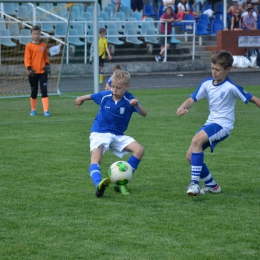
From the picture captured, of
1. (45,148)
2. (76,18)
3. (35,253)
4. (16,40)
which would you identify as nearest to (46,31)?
(16,40)

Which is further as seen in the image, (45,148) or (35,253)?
(45,148)

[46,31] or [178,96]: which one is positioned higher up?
[46,31]

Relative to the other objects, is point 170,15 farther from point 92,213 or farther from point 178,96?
point 92,213

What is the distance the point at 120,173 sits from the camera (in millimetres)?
6277

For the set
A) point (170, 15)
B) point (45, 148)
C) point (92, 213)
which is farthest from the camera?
point (170, 15)

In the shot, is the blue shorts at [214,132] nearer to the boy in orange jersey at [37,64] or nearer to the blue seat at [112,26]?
the boy in orange jersey at [37,64]

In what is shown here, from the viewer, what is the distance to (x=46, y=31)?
20.9 m

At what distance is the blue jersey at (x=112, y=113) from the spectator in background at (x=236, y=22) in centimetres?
1979

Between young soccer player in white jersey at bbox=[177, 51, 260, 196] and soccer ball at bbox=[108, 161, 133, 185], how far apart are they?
24.9 inches

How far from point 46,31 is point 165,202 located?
15648mm

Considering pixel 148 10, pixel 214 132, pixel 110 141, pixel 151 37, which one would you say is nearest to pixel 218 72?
pixel 214 132

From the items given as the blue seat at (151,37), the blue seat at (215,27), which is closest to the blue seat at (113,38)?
the blue seat at (151,37)

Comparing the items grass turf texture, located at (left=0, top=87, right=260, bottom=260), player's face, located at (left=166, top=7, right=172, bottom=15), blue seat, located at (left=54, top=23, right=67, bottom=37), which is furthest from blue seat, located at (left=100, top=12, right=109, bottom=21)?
grass turf texture, located at (left=0, top=87, right=260, bottom=260)

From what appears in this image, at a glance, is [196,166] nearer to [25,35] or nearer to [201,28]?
[25,35]
